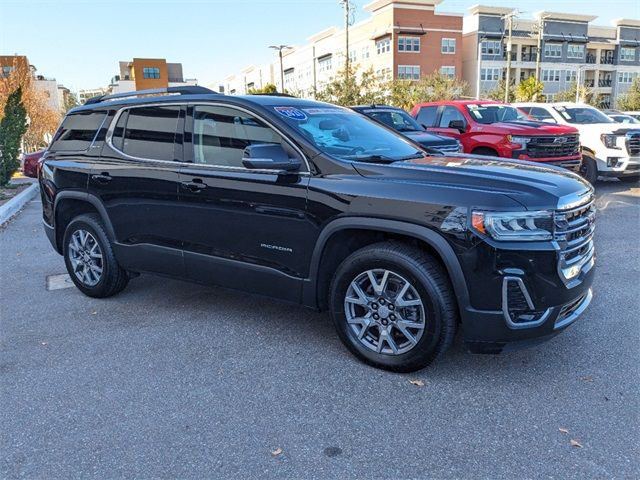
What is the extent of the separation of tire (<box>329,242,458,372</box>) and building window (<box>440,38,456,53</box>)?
61.5m

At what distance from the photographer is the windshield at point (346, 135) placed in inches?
155

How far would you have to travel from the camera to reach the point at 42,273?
6.41 m

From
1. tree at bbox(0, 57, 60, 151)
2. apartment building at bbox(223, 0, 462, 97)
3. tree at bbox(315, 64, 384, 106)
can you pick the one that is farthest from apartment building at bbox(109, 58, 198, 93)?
tree at bbox(315, 64, 384, 106)

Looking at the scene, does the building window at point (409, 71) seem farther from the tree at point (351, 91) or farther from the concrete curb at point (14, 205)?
the concrete curb at point (14, 205)

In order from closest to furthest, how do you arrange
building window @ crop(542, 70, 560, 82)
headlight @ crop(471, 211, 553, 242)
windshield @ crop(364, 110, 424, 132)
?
headlight @ crop(471, 211, 553, 242)
windshield @ crop(364, 110, 424, 132)
building window @ crop(542, 70, 560, 82)

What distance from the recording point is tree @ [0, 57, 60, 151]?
98.4ft

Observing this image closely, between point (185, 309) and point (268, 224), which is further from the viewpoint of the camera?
point (185, 309)

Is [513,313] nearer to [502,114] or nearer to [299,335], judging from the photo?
[299,335]

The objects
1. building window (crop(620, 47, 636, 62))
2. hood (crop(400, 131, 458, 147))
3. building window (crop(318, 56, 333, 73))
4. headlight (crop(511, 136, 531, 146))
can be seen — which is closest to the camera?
hood (crop(400, 131, 458, 147))

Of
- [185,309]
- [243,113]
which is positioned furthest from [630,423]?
[185,309]

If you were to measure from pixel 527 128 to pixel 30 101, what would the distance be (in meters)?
32.7

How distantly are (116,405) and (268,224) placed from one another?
60.5 inches

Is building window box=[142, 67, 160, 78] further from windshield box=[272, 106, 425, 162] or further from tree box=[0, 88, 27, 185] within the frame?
windshield box=[272, 106, 425, 162]

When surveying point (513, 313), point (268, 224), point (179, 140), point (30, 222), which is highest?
point (179, 140)
